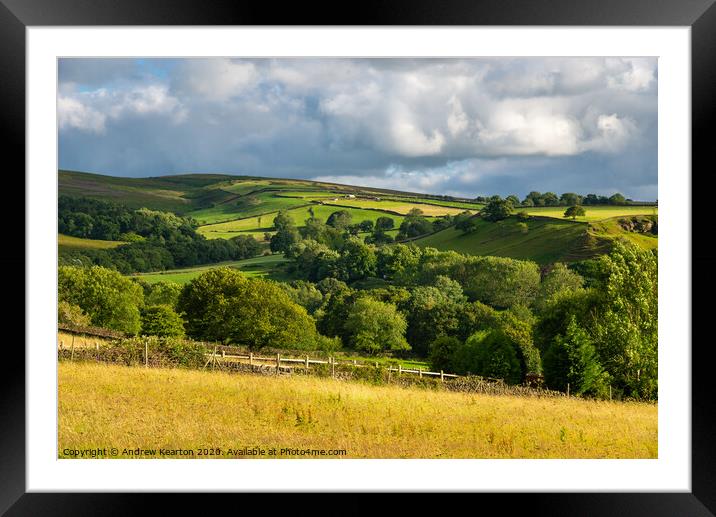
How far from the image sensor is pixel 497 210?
1148 cm

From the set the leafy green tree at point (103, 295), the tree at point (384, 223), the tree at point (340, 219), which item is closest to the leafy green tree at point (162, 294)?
the leafy green tree at point (103, 295)

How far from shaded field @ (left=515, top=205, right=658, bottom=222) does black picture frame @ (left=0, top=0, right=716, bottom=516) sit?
6792mm

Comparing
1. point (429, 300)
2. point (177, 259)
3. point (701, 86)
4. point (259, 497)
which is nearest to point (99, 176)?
point (177, 259)

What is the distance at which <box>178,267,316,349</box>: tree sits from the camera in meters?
11.3

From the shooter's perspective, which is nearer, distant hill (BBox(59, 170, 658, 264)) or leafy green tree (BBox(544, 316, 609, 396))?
leafy green tree (BBox(544, 316, 609, 396))

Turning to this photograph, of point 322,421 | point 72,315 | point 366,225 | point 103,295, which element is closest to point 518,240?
point 366,225

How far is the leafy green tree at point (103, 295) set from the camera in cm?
1205

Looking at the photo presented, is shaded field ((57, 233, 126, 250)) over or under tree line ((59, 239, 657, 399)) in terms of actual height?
over

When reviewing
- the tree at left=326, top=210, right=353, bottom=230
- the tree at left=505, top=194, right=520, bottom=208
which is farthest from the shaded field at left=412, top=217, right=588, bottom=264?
the tree at left=326, top=210, right=353, bottom=230

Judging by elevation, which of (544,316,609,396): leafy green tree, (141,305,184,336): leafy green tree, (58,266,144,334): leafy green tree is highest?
(58,266,144,334): leafy green tree

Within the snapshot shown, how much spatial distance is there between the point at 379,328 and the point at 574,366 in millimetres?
3105

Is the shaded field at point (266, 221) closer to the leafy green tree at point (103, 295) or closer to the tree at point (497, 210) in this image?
the tree at point (497, 210)

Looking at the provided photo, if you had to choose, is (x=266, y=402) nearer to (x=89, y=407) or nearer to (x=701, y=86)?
(x=89, y=407)

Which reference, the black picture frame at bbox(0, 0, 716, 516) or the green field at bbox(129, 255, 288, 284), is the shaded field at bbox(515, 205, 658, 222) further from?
the black picture frame at bbox(0, 0, 716, 516)
